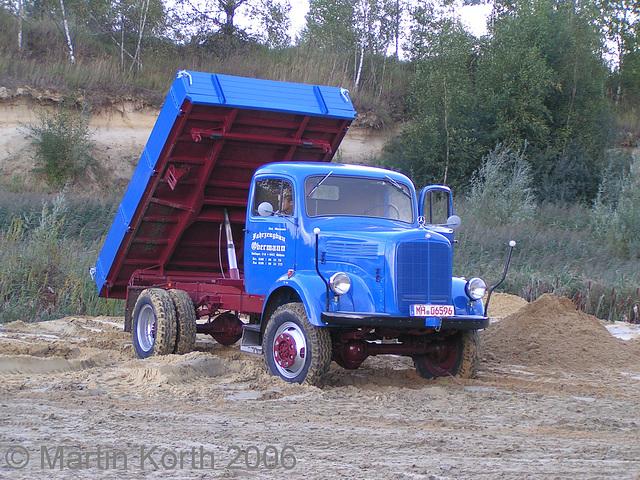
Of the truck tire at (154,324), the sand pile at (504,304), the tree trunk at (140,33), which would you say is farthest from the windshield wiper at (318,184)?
the tree trunk at (140,33)

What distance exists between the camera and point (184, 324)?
27.9 ft

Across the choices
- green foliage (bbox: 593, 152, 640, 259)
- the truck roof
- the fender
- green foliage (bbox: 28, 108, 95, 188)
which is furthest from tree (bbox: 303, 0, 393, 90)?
the fender

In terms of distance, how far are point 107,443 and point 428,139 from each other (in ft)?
83.2

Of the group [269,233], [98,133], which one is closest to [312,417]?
[269,233]

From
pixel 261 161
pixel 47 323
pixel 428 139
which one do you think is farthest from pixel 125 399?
pixel 428 139

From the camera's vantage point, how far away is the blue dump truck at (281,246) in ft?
23.1

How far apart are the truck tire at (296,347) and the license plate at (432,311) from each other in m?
0.88

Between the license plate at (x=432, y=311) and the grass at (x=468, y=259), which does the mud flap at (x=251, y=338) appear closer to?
the license plate at (x=432, y=311)

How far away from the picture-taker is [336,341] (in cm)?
744

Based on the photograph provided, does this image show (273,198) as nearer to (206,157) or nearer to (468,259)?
(206,157)

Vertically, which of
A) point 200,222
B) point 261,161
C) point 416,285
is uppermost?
point 261,161

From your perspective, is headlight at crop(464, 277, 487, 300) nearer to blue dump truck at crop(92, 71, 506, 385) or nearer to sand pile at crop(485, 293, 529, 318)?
blue dump truck at crop(92, 71, 506, 385)

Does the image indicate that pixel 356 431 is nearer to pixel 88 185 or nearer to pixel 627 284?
pixel 627 284

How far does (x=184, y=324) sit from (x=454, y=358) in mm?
3184
